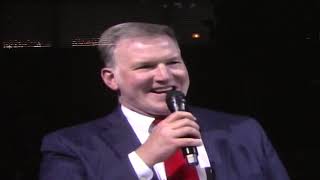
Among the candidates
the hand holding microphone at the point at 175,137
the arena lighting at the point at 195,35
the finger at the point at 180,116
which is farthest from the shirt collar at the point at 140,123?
the arena lighting at the point at 195,35

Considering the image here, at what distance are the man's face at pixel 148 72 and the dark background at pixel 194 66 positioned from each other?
28 centimetres

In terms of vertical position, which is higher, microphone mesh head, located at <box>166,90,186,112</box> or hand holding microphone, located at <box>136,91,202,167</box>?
microphone mesh head, located at <box>166,90,186,112</box>

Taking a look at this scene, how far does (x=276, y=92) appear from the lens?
177cm

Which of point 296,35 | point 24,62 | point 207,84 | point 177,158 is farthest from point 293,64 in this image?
point 24,62

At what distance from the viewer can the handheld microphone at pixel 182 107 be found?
898mm

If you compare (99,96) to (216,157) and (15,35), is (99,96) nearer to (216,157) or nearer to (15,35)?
(15,35)

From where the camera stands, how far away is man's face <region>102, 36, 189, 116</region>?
116cm

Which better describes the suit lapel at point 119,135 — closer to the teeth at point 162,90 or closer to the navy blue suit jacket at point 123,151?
the navy blue suit jacket at point 123,151

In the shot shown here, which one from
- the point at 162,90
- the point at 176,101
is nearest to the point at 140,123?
the point at 162,90

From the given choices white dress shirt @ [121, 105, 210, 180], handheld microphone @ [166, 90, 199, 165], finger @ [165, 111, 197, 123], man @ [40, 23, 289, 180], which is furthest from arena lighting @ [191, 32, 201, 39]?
finger @ [165, 111, 197, 123]

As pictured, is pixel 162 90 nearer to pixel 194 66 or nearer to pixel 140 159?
pixel 140 159

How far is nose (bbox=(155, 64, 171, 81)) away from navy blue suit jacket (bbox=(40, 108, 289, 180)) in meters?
0.18

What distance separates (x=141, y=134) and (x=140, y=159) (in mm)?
216

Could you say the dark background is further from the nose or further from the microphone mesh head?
the microphone mesh head
